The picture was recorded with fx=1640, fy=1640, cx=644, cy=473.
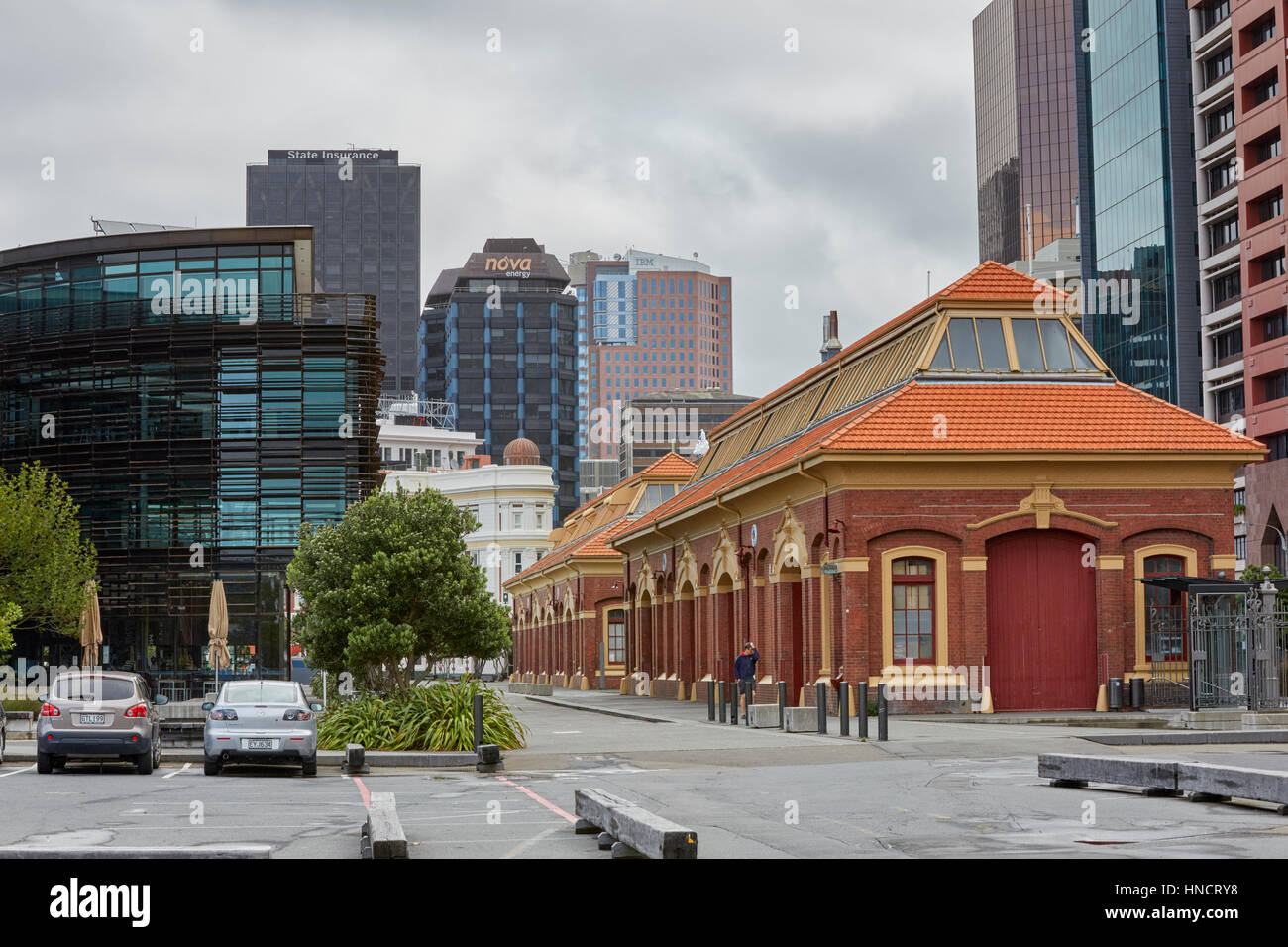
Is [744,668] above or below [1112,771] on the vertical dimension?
above

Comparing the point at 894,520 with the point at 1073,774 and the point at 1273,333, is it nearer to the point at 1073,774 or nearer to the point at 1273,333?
the point at 1073,774

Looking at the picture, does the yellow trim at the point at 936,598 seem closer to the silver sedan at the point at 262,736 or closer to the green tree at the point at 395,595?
the green tree at the point at 395,595

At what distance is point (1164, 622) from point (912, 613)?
5.14 meters

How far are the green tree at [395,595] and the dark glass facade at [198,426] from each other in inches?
889

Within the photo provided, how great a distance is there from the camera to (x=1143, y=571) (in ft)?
109

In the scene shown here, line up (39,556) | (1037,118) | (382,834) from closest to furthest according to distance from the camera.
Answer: (382,834), (39,556), (1037,118)

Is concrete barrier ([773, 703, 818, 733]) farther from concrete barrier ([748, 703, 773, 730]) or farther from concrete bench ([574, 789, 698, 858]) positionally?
concrete bench ([574, 789, 698, 858])

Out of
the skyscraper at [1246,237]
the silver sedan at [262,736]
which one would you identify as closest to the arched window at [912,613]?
the silver sedan at [262,736]

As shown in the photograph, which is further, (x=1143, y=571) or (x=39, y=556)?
(x=39, y=556)

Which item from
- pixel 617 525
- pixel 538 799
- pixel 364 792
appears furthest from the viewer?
pixel 617 525

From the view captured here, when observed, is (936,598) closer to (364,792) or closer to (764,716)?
(764,716)

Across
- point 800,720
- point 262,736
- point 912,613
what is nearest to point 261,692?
point 262,736

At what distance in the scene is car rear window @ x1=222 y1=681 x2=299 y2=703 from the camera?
22969 millimetres
